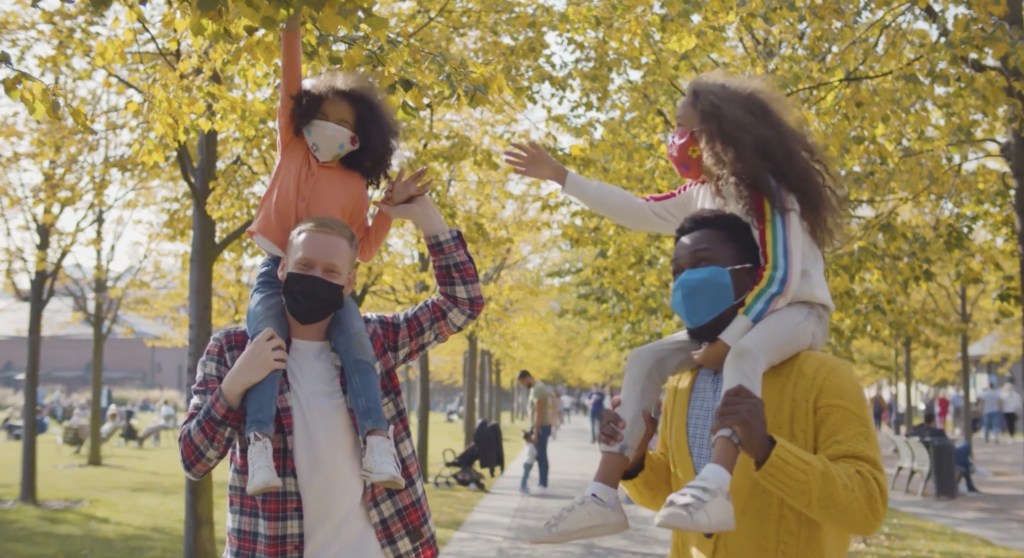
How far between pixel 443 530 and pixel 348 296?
9.83 m

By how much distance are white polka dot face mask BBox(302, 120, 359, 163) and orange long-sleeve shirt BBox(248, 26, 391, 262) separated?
5 cm

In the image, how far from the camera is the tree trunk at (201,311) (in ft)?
27.8

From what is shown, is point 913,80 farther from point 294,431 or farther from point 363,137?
point 294,431

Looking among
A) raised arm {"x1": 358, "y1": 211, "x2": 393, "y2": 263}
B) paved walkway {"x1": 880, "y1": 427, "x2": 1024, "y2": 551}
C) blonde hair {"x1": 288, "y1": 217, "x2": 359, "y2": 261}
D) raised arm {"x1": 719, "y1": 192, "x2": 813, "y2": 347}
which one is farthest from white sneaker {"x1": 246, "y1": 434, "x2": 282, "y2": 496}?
paved walkway {"x1": 880, "y1": 427, "x2": 1024, "y2": 551}

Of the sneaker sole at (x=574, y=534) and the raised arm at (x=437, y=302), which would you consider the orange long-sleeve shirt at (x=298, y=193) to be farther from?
the sneaker sole at (x=574, y=534)

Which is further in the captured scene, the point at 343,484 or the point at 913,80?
the point at 913,80

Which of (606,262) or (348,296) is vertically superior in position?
(606,262)

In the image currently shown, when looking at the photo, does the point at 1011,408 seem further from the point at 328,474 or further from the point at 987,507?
the point at 328,474

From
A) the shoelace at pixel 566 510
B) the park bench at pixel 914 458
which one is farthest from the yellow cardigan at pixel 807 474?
the park bench at pixel 914 458

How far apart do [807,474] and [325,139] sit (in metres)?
1.80

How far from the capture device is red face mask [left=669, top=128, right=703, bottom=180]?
9.96 ft

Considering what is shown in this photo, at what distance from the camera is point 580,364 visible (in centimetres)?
5728

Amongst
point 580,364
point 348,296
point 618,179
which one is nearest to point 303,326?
point 348,296

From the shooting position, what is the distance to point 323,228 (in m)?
3.14
